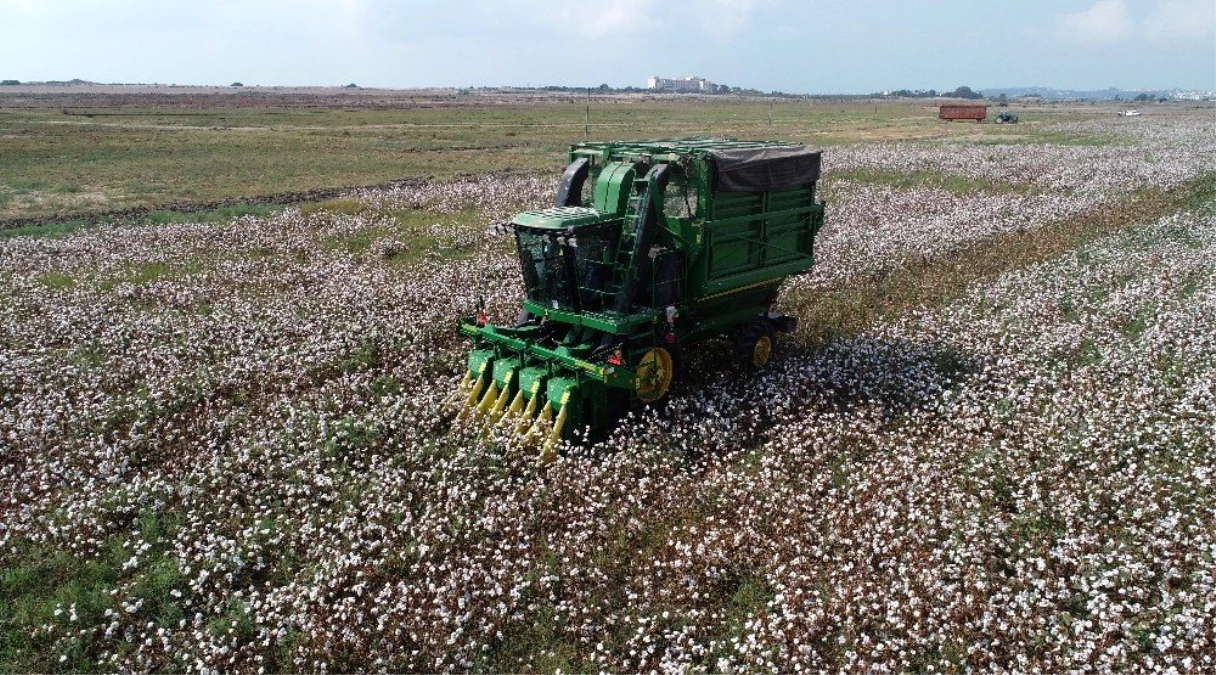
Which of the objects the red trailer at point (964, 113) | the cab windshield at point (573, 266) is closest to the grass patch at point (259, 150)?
the red trailer at point (964, 113)

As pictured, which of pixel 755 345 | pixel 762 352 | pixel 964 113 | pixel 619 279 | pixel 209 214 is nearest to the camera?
pixel 619 279

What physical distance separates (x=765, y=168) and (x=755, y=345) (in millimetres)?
2979

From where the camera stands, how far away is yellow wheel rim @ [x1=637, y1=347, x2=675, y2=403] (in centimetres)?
1134

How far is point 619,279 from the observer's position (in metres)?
11.5

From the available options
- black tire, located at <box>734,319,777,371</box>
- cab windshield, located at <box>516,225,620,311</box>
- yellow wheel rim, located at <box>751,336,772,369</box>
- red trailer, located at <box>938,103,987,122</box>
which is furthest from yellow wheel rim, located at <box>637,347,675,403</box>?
red trailer, located at <box>938,103,987,122</box>

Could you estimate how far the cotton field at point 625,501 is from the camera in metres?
7.21

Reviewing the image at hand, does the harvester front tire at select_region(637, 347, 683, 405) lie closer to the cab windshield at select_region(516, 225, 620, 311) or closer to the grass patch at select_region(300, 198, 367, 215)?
the cab windshield at select_region(516, 225, 620, 311)

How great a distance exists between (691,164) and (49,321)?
540 inches

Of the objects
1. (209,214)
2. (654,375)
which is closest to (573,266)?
(654,375)

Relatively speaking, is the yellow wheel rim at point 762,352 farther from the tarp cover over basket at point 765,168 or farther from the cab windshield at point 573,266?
the cab windshield at point 573,266

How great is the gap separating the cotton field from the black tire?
1.55 ft

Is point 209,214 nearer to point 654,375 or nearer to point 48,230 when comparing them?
point 48,230

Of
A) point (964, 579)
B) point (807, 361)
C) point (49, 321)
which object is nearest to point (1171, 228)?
point (807, 361)

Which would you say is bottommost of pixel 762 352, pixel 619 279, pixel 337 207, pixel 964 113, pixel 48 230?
pixel 762 352
